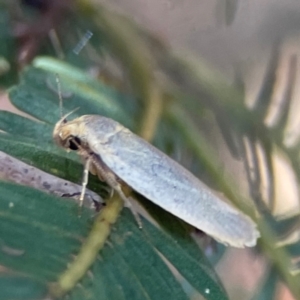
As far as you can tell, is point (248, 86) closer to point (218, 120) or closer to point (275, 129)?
point (218, 120)

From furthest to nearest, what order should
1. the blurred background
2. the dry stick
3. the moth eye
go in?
the blurred background < the moth eye < the dry stick

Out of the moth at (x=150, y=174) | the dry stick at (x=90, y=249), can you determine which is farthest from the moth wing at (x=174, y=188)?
the dry stick at (x=90, y=249)

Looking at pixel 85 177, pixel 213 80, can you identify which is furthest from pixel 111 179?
pixel 213 80

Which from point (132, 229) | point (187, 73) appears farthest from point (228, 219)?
point (187, 73)

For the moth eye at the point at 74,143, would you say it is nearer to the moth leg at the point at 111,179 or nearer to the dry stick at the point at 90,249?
the moth leg at the point at 111,179

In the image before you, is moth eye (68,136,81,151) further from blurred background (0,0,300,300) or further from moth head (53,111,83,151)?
blurred background (0,0,300,300)

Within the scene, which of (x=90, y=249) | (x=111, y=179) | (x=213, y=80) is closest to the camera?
(x=90, y=249)

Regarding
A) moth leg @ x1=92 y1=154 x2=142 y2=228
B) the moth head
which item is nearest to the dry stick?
moth leg @ x1=92 y1=154 x2=142 y2=228

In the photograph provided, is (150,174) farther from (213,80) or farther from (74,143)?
(213,80)
